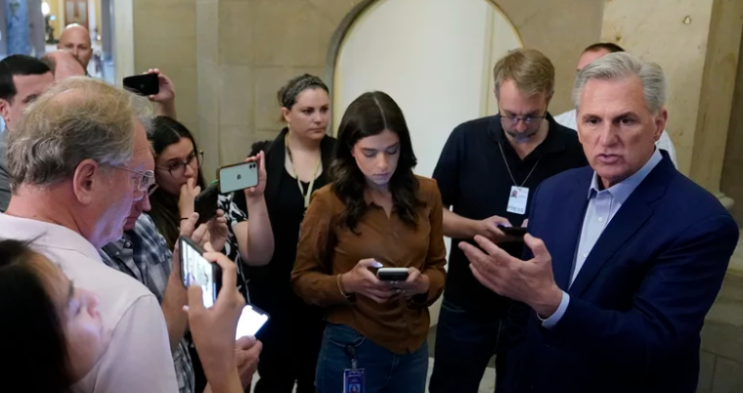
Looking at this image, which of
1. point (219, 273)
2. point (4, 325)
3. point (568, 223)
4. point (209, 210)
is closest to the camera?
point (4, 325)

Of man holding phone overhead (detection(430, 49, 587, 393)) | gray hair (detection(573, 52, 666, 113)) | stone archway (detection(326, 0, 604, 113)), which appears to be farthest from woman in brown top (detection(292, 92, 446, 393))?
stone archway (detection(326, 0, 604, 113))

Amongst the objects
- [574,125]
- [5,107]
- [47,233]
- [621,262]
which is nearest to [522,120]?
[574,125]

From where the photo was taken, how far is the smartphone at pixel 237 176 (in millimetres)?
2305

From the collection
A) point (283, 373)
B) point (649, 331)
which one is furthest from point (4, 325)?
point (283, 373)

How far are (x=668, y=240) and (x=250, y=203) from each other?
1515 mm

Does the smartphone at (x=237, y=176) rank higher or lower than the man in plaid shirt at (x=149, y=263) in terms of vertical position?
higher

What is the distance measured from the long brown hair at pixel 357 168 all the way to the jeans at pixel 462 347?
579 mm

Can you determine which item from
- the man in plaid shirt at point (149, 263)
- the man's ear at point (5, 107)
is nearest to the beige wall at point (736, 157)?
the man in plaid shirt at point (149, 263)

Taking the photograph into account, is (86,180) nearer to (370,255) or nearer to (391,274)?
(391,274)

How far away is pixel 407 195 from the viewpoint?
2.47m

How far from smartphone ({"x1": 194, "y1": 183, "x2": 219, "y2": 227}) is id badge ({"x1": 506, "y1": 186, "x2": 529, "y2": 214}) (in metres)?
1.19

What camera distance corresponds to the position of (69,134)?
50.3 inches

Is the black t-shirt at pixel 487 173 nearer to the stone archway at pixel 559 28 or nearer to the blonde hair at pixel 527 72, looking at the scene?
the blonde hair at pixel 527 72

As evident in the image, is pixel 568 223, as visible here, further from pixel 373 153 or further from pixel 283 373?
pixel 283 373
